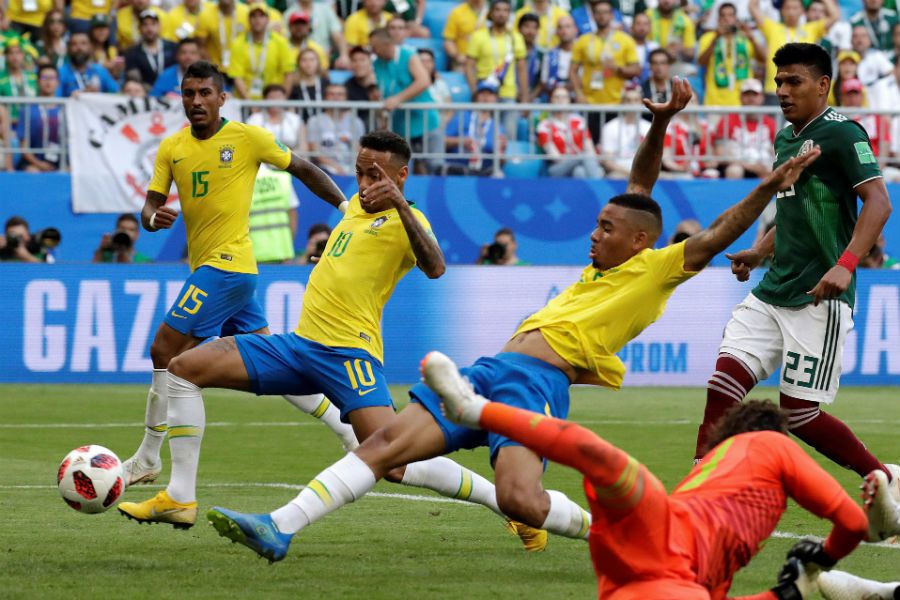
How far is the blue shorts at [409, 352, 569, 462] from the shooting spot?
6.59 metres

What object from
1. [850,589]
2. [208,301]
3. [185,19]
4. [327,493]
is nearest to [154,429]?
[208,301]

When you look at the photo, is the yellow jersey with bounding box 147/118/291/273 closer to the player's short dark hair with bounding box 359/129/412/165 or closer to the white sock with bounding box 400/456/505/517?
the player's short dark hair with bounding box 359/129/412/165

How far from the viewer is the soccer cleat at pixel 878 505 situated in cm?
559

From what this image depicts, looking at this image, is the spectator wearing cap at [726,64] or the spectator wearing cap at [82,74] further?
the spectator wearing cap at [726,64]

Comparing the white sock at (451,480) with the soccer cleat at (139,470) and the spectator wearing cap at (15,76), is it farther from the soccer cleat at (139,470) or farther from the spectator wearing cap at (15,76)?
the spectator wearing cap at (15,76)

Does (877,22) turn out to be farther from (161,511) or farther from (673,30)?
(161,511)

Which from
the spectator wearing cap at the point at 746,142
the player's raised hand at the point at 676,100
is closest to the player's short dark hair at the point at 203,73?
the player's raised hand at the point at 676,100

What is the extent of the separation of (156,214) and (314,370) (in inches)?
80.6

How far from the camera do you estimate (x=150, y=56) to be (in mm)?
18516

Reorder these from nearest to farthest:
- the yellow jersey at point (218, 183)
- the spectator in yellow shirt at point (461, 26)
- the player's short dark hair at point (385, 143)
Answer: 1. the player's short dark hair at point (385, 143)
2. the yellow jersey at point (218, 183)
3. the spectator in yellow shirt at point (461, 26)

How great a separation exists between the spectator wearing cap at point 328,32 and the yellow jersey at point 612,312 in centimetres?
1339

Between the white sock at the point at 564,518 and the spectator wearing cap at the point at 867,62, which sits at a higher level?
the spectator wearing cap at the point at 867,62

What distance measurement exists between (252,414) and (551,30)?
326 inches

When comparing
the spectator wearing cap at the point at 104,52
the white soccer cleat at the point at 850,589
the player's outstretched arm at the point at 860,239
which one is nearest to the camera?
the white soccer cleat at the point at 850,589
